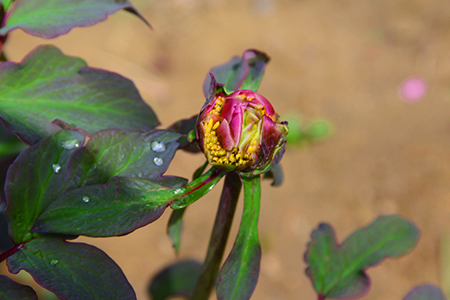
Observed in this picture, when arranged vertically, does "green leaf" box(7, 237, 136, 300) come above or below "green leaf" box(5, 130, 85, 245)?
below

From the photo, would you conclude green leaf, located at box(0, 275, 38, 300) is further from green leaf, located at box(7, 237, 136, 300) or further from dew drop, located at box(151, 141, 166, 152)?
dew drop, located at box(151, 141, 166, 152)

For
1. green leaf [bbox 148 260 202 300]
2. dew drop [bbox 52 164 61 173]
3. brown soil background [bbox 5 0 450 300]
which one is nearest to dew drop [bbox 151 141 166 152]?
dew drop [bbox 52 164 61 173]

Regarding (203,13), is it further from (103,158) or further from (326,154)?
(103,158)

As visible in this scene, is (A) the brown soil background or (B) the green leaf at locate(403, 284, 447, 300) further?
(A) the brown soil background

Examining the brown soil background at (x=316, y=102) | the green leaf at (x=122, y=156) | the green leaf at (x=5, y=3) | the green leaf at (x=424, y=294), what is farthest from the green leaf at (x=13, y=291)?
the brown soil background at (x=316, y=102)

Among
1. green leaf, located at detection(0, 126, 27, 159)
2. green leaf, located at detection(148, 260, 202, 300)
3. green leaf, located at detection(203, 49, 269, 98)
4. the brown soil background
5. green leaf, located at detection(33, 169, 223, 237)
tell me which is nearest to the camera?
green leaf, located at detection(33, 169, 223, 237)

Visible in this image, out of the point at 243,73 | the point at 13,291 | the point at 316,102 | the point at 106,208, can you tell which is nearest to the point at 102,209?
the point at 106,208

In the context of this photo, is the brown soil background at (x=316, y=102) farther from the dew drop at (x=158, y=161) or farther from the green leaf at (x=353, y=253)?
the dew drop at (x=158, y=161)

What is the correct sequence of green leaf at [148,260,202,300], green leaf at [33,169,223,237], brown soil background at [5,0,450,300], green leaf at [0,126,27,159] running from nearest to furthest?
1. green leaf at [33,169,223,237]
2. green leaf at [0,126,27,159]
3. green leaf at [148,260,202,300]
4. brown soil background at [5,0,450,300]
